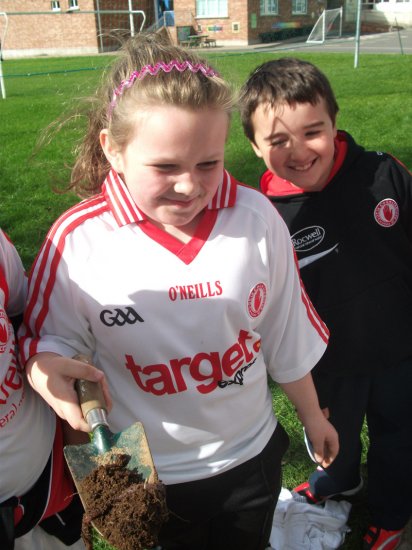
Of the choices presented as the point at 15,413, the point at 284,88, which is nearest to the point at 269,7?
the point at 284,88

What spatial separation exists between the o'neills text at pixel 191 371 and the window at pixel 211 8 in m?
30.8

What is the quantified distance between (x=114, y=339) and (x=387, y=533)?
1400 mm

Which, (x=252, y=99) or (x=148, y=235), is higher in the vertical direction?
(x=252, y=99)

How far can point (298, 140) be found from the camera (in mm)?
1779

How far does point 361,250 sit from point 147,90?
0.93 metres

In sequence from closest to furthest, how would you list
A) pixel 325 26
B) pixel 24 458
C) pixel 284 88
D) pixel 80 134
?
1. pixel 24 458
2. pixel 284 88
3. pixel 80 134
4. pixel 325 26

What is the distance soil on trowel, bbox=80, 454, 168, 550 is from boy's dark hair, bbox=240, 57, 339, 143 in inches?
46.0

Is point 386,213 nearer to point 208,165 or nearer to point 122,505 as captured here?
point 208,165

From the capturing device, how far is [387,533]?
211 cm

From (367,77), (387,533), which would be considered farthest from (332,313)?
(367,77)

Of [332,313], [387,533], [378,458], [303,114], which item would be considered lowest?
[387,533]

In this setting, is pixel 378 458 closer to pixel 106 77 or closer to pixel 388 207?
pixel 388 207

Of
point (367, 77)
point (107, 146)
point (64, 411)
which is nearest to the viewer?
point (64, 411)

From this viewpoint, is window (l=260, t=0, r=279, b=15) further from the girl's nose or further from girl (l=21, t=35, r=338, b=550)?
the girl's nose
